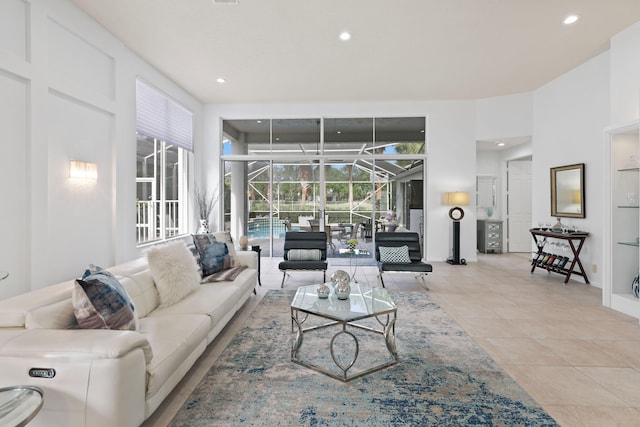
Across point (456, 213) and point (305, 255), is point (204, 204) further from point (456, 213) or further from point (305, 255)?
point (456, 213)

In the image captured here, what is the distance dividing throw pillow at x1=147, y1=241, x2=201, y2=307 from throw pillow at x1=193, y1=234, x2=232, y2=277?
0.55 metres

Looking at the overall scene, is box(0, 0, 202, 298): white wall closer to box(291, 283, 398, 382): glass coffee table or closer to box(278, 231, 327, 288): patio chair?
box(278, 231, 327, 288): patio chair

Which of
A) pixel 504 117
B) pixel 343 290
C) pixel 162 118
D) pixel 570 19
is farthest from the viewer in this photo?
pixel 504 117

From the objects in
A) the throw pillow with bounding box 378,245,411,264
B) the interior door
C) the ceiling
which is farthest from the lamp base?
the ceiling

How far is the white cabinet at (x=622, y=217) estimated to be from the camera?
365 cm

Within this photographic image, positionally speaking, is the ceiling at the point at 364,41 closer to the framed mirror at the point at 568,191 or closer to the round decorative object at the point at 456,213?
the framed mirror at the point at 568,191

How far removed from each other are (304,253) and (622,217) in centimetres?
418

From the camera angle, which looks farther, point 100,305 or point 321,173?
point 321,173

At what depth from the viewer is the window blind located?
15.2ft

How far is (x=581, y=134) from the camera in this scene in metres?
4.98

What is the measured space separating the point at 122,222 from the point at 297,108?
4205mm

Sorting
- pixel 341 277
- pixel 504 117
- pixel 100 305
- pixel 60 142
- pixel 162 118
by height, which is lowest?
pixel 341 277

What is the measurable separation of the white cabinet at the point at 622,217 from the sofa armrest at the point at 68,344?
504 centimetres

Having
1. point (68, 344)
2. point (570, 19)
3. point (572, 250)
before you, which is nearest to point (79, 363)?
point (68, 344)
